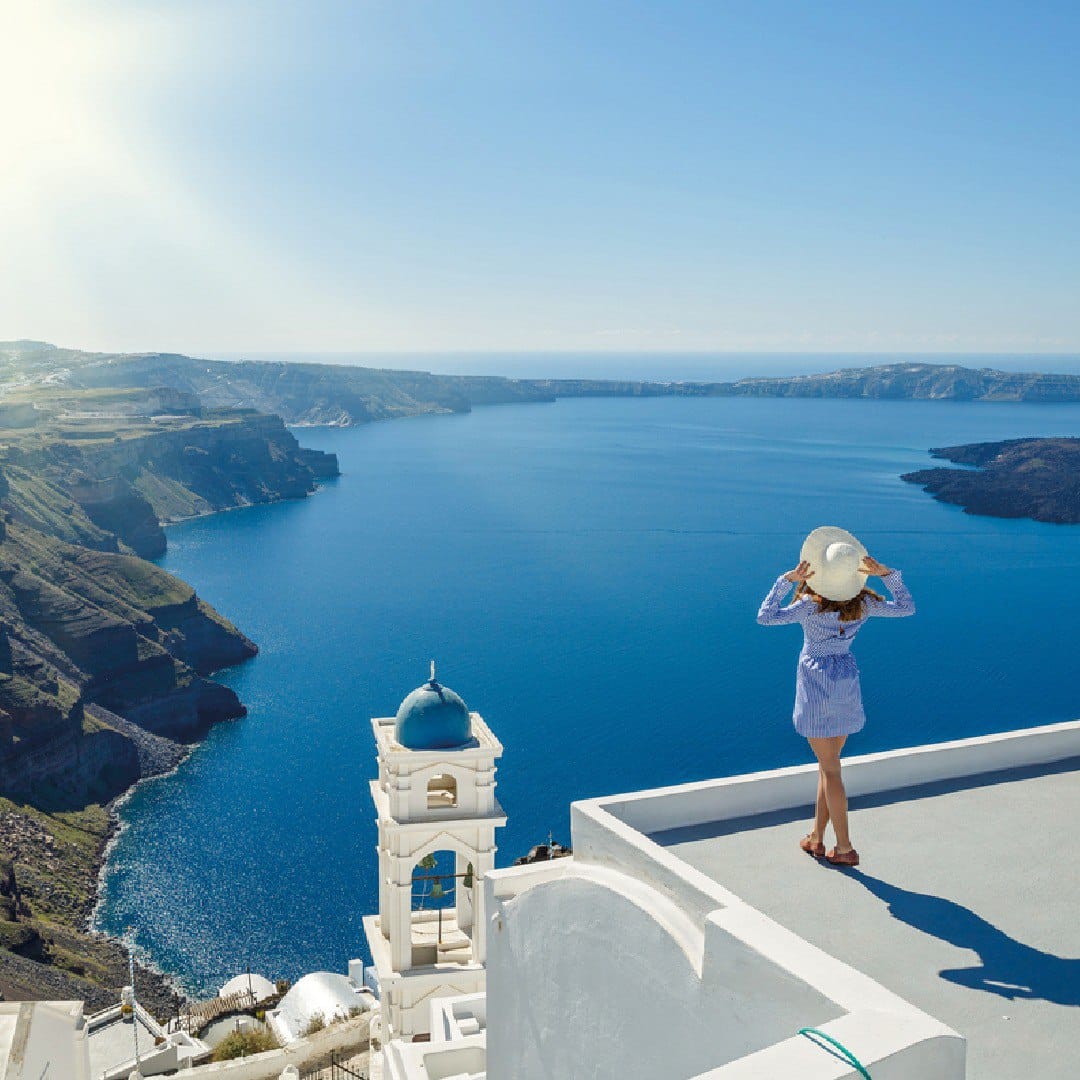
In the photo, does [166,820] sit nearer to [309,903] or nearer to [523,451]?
[309,903]

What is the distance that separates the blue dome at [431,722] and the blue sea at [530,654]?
14.4 meters

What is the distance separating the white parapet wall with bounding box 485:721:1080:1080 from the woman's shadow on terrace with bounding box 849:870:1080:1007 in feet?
2.12

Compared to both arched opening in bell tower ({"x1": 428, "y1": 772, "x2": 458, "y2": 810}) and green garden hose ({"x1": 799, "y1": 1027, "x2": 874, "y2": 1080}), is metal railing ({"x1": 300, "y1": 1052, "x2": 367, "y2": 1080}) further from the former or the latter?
green garden hose ({"x1": 799, "y1": 1027, "x2": 874, "y2": 1080})

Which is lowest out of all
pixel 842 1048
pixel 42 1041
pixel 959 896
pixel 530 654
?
pixel 530 654

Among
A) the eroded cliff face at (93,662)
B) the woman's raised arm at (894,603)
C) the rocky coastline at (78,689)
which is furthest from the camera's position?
the eroded cliff face at (93,662)

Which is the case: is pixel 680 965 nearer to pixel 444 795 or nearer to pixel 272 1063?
pixel 444 795

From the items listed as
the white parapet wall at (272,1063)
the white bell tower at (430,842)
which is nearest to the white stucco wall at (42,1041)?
the white parapet wall at (272,1063)

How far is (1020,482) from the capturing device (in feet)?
287

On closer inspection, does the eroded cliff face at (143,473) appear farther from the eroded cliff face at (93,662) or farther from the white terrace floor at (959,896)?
the white terrace floor at (959,896)

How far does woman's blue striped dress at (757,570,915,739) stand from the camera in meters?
4.48

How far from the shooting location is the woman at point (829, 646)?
435cm

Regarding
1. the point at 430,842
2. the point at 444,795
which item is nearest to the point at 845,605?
the point at 430,842

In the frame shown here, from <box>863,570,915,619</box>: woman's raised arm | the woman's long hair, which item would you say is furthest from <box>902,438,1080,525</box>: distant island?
the woman's long hair

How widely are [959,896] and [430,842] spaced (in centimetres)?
1010
